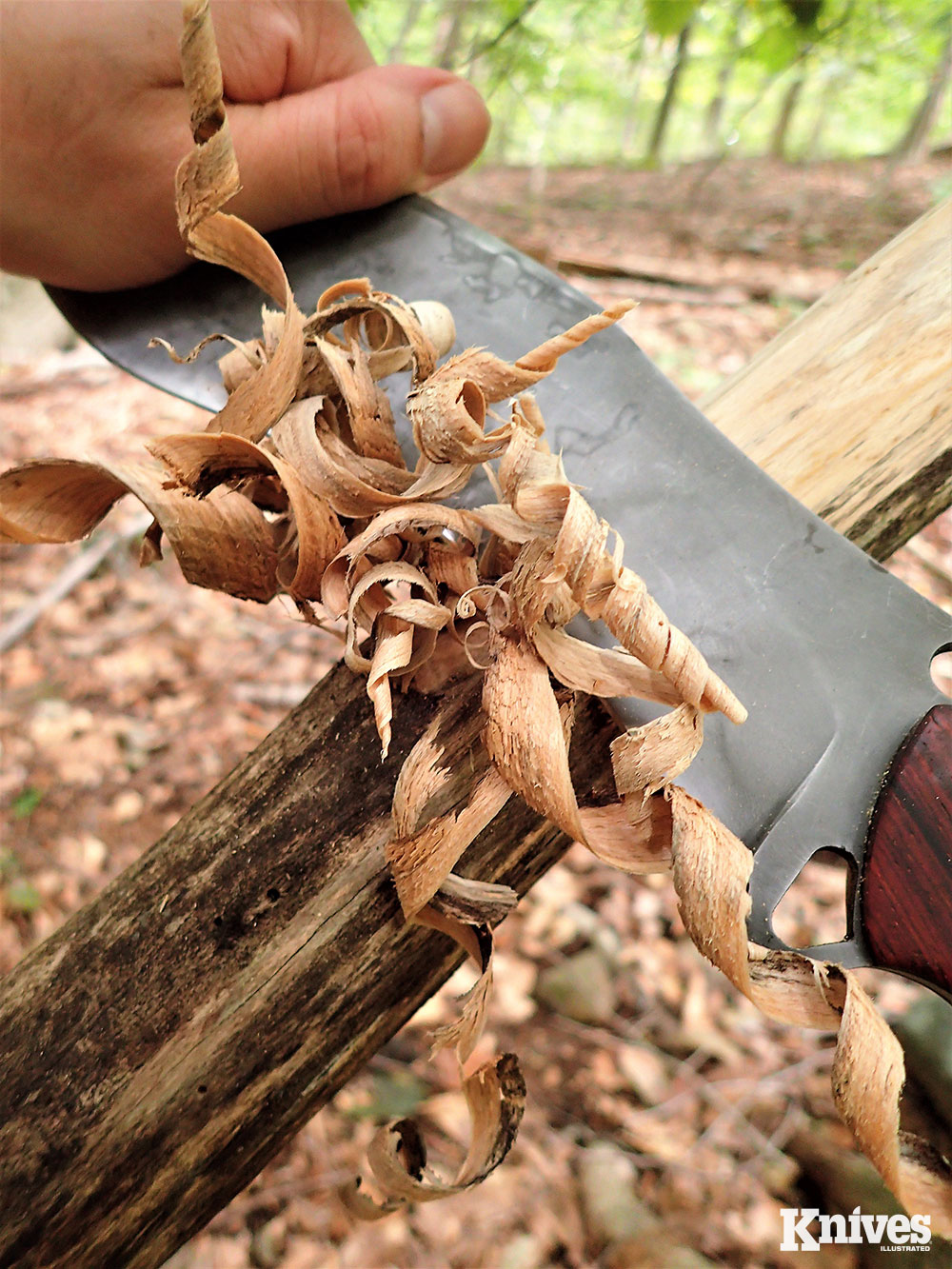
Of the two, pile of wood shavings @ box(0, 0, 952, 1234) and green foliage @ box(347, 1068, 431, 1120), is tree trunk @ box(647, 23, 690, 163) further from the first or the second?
green foliage @ box(347, 1068, 431, 1120)

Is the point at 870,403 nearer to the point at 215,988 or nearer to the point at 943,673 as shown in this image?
the point at 215,988

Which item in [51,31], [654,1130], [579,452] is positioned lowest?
[654,1130]

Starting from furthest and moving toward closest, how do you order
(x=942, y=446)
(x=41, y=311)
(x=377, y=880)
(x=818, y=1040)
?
(x=41, y=311), (x=818, y=1040), (x=942, y=446), (x=377, y=880)

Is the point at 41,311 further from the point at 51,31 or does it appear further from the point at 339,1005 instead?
the point at 339,1005

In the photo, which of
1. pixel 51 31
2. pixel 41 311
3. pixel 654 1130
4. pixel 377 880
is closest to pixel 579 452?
pixel 377 880

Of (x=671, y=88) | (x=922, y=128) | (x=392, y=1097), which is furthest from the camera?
(x=922, y=128)

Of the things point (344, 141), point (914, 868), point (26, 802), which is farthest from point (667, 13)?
point (26, 802)

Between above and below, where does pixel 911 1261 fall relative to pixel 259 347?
below
